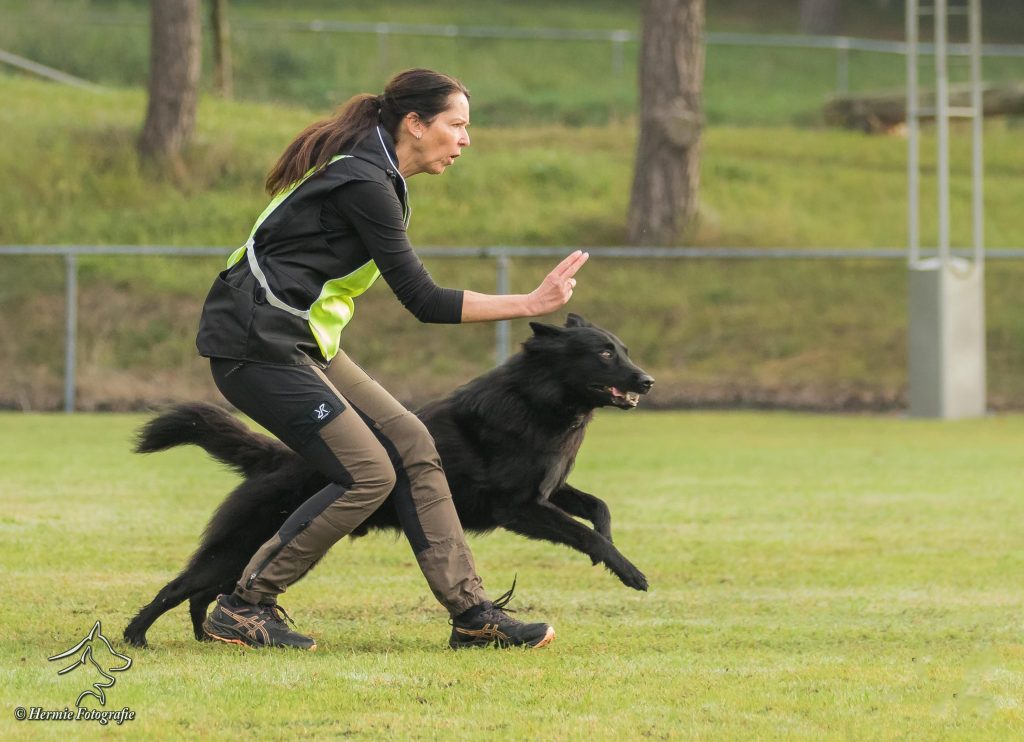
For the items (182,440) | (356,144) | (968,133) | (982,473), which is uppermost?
(968,133)

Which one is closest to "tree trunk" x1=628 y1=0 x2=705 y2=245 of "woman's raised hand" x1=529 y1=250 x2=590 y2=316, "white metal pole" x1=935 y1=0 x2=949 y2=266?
"white metal pole" x1=935 y1=0 x2=949 y2=266

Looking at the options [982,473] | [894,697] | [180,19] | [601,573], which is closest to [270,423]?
[894,697]

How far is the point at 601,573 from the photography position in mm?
7344

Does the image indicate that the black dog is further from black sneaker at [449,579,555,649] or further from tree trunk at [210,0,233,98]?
tree trunk at [210,0,233,98]

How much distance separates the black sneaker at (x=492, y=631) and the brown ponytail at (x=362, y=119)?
1585mm

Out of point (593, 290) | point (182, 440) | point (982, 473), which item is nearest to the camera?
point (182, 440)

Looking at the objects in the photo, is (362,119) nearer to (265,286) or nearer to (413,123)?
(413,123)

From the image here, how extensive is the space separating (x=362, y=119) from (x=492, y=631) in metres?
1.79

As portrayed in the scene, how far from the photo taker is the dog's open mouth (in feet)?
19.5

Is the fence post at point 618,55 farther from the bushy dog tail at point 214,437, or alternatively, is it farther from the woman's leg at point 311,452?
the woman's leg at point 311,452

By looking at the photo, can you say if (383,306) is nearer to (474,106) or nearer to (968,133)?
(474,106)

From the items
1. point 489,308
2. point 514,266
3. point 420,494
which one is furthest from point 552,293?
point 514,266

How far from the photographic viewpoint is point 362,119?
16.8ft

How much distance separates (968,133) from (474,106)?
29.0 ft
